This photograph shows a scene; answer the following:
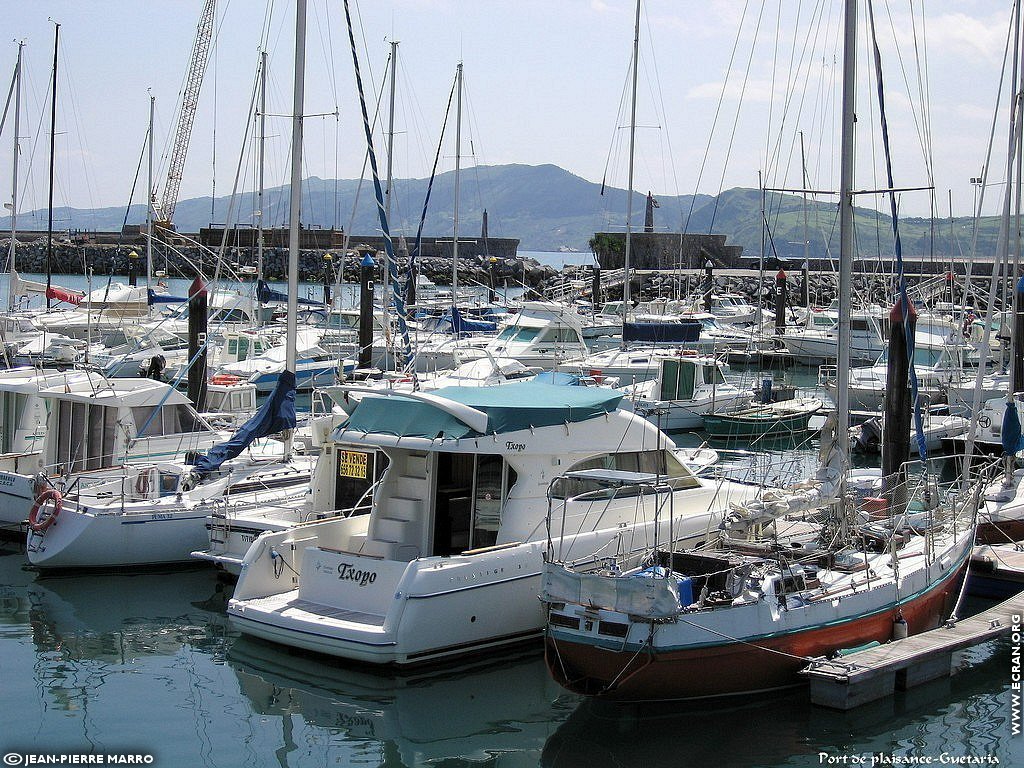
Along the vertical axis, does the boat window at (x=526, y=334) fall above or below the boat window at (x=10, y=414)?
above

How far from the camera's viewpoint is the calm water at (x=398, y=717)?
36.6 feet

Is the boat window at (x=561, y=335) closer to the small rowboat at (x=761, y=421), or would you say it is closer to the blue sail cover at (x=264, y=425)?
the small rowboat at (x=761, y=421)

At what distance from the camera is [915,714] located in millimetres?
12180

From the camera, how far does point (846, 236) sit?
46.3 ft

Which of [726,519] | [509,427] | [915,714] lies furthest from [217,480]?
[915,714]

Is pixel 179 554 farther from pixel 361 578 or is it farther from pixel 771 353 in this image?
pixel 771 353

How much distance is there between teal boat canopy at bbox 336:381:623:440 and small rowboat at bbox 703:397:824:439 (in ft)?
48.1

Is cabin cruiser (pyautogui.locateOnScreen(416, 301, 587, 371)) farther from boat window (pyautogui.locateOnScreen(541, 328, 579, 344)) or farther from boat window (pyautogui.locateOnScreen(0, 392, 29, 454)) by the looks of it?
boat window (pyautogui.locateOnScreen(0, 392, 29, 454))

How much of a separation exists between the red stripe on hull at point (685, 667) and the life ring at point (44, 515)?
26.9 feet

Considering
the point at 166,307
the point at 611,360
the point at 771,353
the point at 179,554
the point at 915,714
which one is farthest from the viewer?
the point at 166,307

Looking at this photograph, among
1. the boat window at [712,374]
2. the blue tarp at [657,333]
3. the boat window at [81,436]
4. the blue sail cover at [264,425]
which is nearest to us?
the blue sail cover at [264,425]

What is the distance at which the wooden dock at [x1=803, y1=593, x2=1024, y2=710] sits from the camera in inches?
463

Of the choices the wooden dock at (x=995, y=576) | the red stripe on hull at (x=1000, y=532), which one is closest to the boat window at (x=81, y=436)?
the wooden dock at (x=995, y=576)

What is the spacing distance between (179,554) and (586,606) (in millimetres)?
7493
